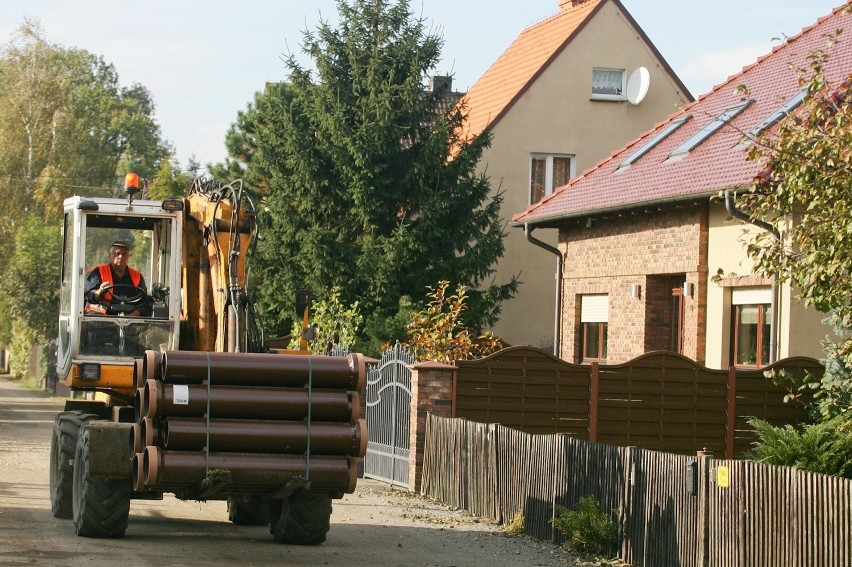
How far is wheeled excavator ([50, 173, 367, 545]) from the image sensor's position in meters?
11.3

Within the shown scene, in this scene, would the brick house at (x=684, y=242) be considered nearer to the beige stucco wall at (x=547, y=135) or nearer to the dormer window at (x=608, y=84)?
the beige stucco wall at (x=547, y=135)

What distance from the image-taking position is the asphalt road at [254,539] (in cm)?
1159

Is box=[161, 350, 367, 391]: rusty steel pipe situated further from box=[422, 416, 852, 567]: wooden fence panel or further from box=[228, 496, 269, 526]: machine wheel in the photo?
box=[228, 496, 269, 526]: machine wheel

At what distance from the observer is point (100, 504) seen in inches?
485

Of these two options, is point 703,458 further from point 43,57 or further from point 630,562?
point 43,57

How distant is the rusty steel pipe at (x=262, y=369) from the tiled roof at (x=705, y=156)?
854cm

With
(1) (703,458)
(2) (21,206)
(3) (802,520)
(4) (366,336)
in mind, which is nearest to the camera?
(3) (802,520)

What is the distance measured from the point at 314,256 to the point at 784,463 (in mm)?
14305

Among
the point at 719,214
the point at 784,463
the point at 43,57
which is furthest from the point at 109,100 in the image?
the point at 784,463

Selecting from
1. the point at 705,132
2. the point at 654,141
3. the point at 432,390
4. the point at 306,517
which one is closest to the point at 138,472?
the point at 306,517

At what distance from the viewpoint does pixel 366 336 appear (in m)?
26.5

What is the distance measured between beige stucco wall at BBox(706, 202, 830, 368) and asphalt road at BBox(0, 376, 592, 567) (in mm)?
5367

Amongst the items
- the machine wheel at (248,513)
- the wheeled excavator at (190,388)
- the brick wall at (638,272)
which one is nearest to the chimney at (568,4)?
the brick wall at (638,272)

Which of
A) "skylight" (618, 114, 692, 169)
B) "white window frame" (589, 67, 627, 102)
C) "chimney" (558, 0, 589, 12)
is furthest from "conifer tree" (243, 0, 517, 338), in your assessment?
"chimney" (558, 0, 589, 12)
